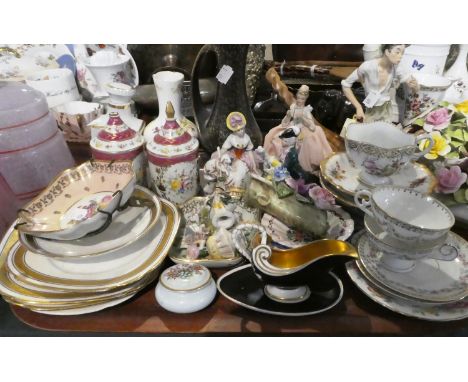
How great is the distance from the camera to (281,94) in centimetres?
128

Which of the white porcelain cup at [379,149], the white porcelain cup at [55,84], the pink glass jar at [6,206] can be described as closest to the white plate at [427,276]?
the white porcelain cup at [379,149]

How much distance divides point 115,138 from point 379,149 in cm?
68

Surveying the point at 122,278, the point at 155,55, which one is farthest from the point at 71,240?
the point at 155,55

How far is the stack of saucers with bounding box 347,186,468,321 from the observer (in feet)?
2.61

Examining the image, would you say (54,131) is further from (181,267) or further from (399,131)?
(399,131)

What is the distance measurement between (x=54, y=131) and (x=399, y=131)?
3.23 ft

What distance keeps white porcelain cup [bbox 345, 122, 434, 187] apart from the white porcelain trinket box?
0.49 metres

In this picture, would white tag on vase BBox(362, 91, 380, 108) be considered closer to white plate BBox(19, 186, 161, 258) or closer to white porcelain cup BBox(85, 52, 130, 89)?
white plate BBox(19, 186, 161, 258)

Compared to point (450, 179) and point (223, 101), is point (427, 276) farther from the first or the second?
point (223, 101)

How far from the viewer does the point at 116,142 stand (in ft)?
3.39

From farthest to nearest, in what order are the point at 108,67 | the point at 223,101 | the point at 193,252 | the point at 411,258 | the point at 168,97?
the point at 108,67 < the point at 223,101 < the point at 168,97 < the point at 193,252 < the point at 411,258

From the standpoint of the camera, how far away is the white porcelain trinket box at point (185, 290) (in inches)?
32.9

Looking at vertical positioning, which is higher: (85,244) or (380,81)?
(380,81)

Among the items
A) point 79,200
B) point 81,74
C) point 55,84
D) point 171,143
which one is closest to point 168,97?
point 171,143
